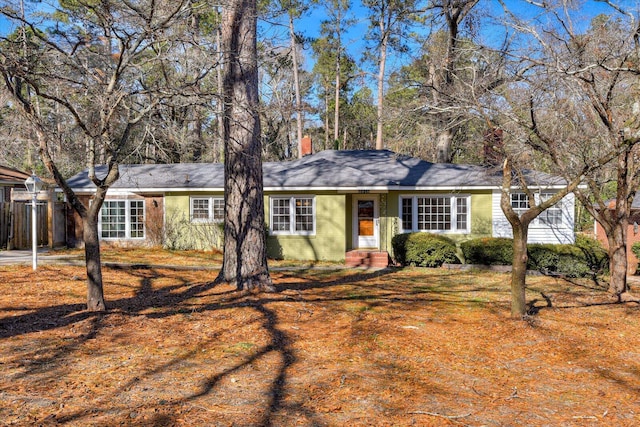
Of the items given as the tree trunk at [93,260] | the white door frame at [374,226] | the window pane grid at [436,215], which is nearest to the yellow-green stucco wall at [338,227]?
the white door frame at [374,226]

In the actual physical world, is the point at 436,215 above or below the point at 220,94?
below

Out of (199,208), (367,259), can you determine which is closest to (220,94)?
(367,259)

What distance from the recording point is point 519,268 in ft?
24.9

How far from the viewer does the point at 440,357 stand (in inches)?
235

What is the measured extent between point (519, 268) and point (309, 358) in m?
3.85

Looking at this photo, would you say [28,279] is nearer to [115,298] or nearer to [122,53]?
[115,298]

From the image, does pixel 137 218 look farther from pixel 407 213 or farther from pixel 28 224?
pixel 407 213

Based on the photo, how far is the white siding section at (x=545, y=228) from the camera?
1534 cm

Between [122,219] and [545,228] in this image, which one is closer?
[545,228]

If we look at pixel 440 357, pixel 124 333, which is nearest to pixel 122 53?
pixel 124 333

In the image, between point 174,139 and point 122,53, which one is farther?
point 174,139

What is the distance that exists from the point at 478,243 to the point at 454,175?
111 inches

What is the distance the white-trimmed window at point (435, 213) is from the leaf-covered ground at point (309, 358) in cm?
554

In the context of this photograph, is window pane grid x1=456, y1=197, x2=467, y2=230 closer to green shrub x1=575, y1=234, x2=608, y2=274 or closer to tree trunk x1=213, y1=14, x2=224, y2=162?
green shrub x1=575, y1=234, x2=608, y2=274
